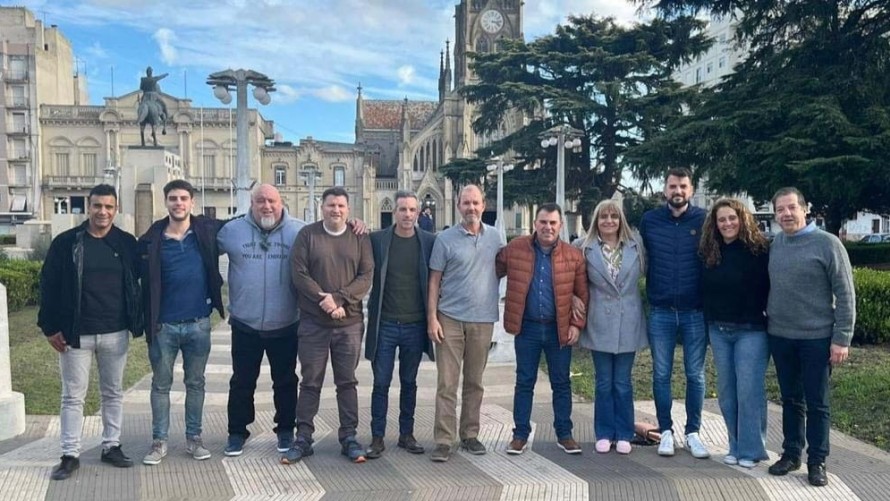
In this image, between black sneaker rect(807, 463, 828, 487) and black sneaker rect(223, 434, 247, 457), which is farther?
black sneaker rect(223, 434, 247, 457)

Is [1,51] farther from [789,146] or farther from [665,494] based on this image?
[665,494]

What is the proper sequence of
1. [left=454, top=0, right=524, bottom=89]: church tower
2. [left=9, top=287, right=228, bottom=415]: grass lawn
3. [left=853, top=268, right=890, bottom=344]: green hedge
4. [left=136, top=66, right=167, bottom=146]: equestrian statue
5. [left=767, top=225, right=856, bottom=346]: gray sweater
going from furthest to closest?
1. [left=454, top=0, right=524, bottom=89]: church tower
2. [left=136, top=66, right=167, bottom=146]: equestrian statue
3. [left=853, top=268, right=890, bottom=344]: green hedge
4. [left=9, top=287, right=228, bottom=415]: grass lawn
5. [left=767, top=225, right=856, bottom=346]: gray sweater

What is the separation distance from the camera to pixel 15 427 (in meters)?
5.70

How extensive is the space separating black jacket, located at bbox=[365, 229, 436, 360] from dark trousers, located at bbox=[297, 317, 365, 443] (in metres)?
0.10

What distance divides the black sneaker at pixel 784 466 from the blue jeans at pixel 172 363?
4.06 meters

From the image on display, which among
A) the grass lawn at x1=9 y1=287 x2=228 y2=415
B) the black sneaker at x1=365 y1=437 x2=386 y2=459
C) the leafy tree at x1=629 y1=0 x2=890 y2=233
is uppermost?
the leafy tree at x1=629 y1=0 x2=890 y2=233

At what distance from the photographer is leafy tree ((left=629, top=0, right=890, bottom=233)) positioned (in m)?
13.1

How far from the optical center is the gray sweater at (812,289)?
4438 millimetres

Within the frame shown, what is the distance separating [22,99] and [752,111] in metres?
62.3

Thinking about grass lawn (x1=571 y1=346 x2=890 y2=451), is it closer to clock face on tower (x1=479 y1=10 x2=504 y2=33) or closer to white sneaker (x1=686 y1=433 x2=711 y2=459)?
white sneaker (x1=686 y1=433 x2=711 y2=459)

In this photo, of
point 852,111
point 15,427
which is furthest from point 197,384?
point 852,111

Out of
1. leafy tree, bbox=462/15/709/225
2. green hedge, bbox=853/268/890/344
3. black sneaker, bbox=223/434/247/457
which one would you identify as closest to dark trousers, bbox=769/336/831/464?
black sneaker, bbox=223/434/247/457

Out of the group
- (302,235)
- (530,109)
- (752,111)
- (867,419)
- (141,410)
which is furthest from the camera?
(530,109)

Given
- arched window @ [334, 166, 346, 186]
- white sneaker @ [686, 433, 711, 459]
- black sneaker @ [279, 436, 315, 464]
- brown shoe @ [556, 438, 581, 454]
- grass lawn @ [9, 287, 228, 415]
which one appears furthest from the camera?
arched window @ [334, 166, 346, 186]
